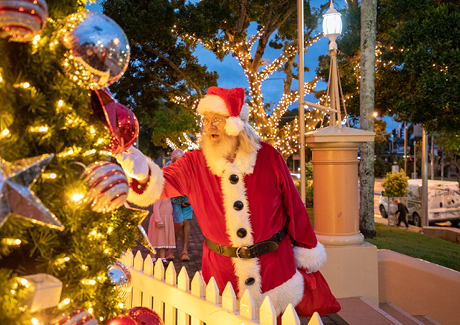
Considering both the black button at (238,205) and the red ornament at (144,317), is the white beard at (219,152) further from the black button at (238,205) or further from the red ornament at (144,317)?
the red ornament at (144,317)

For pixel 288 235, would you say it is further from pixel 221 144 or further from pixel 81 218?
pixel 81 218

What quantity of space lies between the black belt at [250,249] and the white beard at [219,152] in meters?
0.49

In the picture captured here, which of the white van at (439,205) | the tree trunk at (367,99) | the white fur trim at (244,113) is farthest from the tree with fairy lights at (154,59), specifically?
the white fur trim at (244,113)

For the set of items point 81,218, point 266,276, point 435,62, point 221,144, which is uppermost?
point 435,62

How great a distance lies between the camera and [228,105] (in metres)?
2.53

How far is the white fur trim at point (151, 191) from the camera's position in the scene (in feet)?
6.85

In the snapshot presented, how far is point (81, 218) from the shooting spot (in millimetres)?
1227

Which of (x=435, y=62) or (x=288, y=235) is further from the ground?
(x=435, y=62)

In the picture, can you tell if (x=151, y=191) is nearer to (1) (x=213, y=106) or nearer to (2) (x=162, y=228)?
(1) (x=213, y=106)

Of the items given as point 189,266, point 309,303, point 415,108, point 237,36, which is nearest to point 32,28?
point 309,303

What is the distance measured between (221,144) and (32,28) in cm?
162

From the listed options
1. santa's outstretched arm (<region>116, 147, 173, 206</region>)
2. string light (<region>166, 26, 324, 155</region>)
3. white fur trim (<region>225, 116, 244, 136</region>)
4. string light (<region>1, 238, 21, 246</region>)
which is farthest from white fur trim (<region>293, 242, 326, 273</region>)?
string light (<region>166, 26, 324, 155</region>)

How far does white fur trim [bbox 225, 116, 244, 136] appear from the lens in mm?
2443

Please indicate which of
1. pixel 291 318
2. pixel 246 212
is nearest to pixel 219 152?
pixel 246 212
